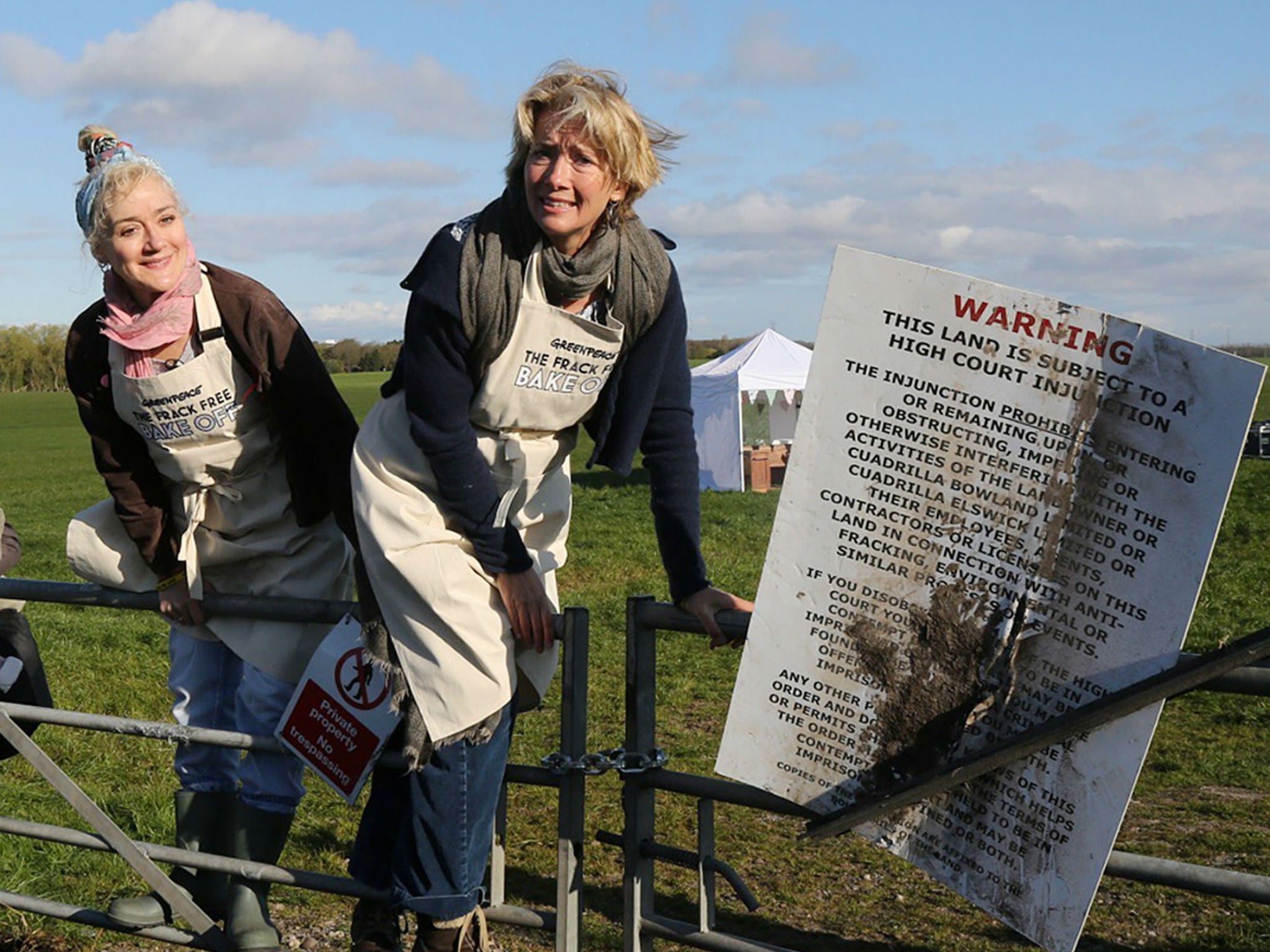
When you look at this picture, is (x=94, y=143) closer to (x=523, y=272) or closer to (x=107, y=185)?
(x=107, y=185)

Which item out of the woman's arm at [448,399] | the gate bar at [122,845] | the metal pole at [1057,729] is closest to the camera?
the metal pole at [1057,729]

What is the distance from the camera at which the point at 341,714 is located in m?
2.79

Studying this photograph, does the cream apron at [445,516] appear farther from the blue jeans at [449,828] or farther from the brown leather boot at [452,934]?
the brown leather boot at [452,934]

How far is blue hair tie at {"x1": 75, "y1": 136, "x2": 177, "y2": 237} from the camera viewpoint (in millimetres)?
3041

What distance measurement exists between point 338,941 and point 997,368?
291cm

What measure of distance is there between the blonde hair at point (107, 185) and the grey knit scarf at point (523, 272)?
0.93m

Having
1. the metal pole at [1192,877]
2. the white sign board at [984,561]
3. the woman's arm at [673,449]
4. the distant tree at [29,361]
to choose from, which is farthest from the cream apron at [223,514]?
the distant tree at [29,361]

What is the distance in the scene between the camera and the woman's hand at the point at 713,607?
2496mm

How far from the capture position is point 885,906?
4.59 m

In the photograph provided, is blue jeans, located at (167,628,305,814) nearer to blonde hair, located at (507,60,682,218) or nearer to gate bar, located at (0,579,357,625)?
gate bar, located at (0,579,357,625)

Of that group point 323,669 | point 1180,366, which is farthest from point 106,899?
point 1180,366

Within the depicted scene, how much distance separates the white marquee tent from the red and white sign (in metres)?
17.7

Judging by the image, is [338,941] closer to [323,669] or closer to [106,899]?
[106,899]

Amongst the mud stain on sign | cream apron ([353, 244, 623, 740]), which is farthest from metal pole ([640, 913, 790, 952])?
cream apron ([353, 244, 623, 740])
